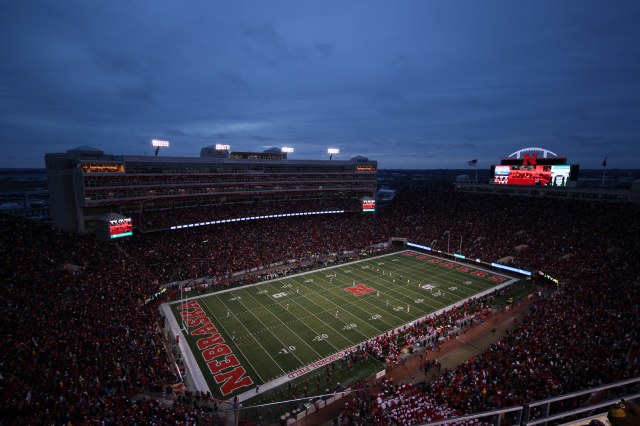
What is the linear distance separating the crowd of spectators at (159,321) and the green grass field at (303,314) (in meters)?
2.70

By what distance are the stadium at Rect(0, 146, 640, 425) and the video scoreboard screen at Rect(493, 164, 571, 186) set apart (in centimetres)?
24

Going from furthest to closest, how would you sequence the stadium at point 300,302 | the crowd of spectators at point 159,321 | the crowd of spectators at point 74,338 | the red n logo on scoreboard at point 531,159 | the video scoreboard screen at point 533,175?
1. the red n logo on scoreboard at point 531,159
2. the video scoreboard screen at point 533,175
3. the stadium at point 300,302
4. the crowd of spectators at point 159,321
5. the crowd of spectators at point 74,338

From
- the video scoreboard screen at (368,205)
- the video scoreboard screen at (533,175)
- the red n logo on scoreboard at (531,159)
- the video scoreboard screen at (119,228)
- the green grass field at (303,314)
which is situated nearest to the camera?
the green grass field at (303,314)

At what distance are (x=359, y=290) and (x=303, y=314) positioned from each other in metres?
8.03

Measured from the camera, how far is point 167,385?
19125 millimetres

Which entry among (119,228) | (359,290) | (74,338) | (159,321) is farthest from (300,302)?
(119,228)

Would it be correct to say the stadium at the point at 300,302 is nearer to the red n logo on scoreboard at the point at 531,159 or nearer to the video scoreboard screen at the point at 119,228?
the video scoreboard screen at the point at 119,228

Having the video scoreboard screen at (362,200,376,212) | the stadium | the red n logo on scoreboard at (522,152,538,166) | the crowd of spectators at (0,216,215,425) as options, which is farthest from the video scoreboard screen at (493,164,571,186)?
the crowd of spectators at (0,216,215,425)

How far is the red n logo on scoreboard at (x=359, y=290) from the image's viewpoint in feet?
112

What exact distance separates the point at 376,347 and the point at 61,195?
3930 centimetres

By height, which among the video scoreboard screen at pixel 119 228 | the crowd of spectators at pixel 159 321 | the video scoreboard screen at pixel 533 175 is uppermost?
the video scoreboard screen at pixel 533 175

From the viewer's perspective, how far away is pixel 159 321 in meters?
27.1

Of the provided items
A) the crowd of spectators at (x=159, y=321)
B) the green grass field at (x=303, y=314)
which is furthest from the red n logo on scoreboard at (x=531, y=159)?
the green grass field at (x=303, y=314)

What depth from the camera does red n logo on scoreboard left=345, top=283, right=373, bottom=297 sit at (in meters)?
34.3
